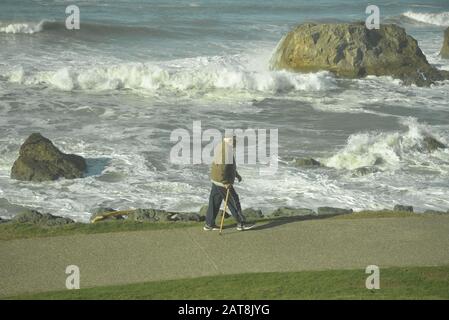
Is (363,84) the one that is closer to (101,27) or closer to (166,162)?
(166,162)

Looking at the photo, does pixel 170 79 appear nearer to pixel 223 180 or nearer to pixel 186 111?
pixel 186 111

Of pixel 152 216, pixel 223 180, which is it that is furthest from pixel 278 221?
pixel 152 216

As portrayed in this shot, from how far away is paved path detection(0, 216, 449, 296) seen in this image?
1057 cm

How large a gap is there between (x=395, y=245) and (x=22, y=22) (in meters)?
32.5

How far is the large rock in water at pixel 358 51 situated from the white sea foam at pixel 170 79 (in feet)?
3.29

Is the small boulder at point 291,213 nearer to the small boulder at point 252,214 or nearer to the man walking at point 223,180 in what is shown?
the small boulder at point 252,214

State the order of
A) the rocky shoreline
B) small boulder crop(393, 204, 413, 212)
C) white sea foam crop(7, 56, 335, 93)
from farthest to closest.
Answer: white sea foam crop(7, 56, 335, 93) < small boulder crop(393, 204, 413, 212) < the rocky shoreline

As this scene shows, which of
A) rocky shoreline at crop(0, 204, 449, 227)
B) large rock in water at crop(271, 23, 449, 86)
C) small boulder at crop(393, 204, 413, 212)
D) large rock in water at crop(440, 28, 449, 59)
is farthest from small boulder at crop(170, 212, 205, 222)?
large rock in water at crop(440, 28, 449, 59)

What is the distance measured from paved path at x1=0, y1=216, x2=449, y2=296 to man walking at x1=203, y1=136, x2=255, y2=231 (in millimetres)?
213

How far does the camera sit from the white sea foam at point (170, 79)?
28.4 metres

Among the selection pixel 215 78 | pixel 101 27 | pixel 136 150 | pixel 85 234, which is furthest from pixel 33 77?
pixel 85 234

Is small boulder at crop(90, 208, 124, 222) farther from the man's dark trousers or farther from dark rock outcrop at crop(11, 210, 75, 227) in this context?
the man's dark trousers

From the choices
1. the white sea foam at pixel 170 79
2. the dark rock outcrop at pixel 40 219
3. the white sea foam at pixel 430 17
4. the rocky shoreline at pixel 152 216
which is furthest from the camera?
the white sea foam at pixel 430 17

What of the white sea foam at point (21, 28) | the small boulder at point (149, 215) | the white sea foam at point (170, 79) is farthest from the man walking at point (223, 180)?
the white sea foam at point (21, 28)
